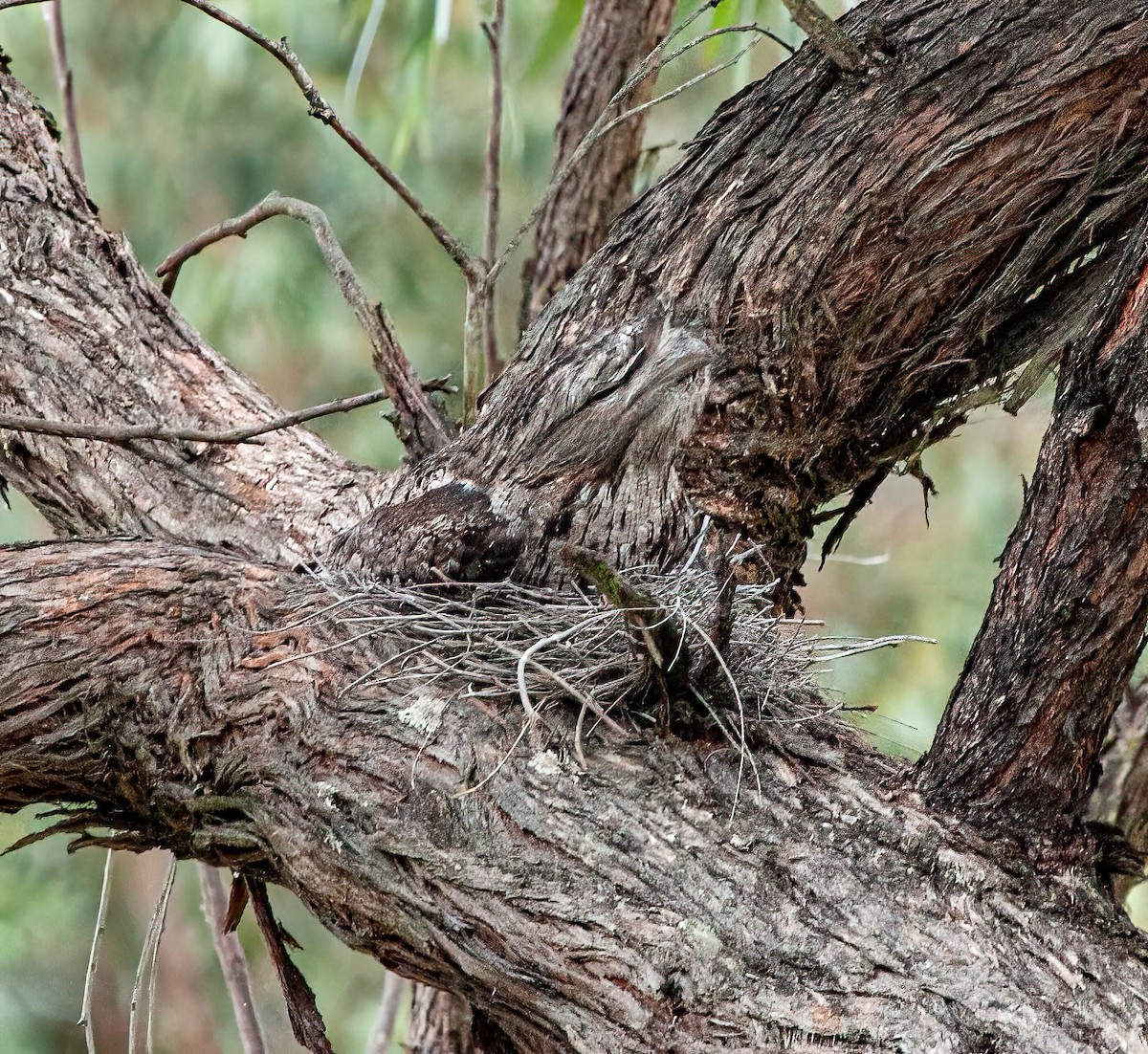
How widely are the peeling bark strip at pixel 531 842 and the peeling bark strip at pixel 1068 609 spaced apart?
3.7 inches

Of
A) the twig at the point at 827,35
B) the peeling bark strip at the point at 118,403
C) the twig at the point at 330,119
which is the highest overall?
the twig at the point at 330,119

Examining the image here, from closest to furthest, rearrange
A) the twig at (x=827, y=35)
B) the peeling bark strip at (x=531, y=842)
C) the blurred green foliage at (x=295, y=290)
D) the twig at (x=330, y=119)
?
the peeling bark strip at (x=531, y=842) → the twig at (x=827, y=35) → the twig at (x=330, y=119) → the blurred green foliage at (x=295, y=290)

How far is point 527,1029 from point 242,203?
808 centimetres

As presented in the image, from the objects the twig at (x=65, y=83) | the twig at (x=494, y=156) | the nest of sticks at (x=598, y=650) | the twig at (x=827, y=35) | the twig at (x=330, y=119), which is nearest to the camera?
the nest of sticks at (x=598, y=650)

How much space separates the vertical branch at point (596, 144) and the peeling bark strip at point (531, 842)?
1785 millimetres

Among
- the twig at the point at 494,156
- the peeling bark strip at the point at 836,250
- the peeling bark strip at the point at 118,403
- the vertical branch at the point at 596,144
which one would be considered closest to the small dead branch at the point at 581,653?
the peeling bark strip at the point at 836,250

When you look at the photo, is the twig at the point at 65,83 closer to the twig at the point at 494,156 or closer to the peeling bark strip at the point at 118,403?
the peeling bark strip at the point at 118,403

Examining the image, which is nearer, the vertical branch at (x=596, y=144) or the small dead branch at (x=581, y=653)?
the small dead branch at (x=581, y=653)

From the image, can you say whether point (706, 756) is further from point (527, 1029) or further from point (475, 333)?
point (475, 333)

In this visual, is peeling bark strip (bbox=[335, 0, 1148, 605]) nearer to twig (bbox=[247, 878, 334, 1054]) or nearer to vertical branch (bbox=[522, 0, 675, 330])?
twig (bbox=[247, 878, 334, 1054])

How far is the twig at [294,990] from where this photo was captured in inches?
73.5

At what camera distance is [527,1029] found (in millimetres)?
1588

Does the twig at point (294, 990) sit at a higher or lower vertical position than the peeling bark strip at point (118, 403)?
lower

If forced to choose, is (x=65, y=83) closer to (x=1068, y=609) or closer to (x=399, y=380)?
Answer: (x=399, y=380)
